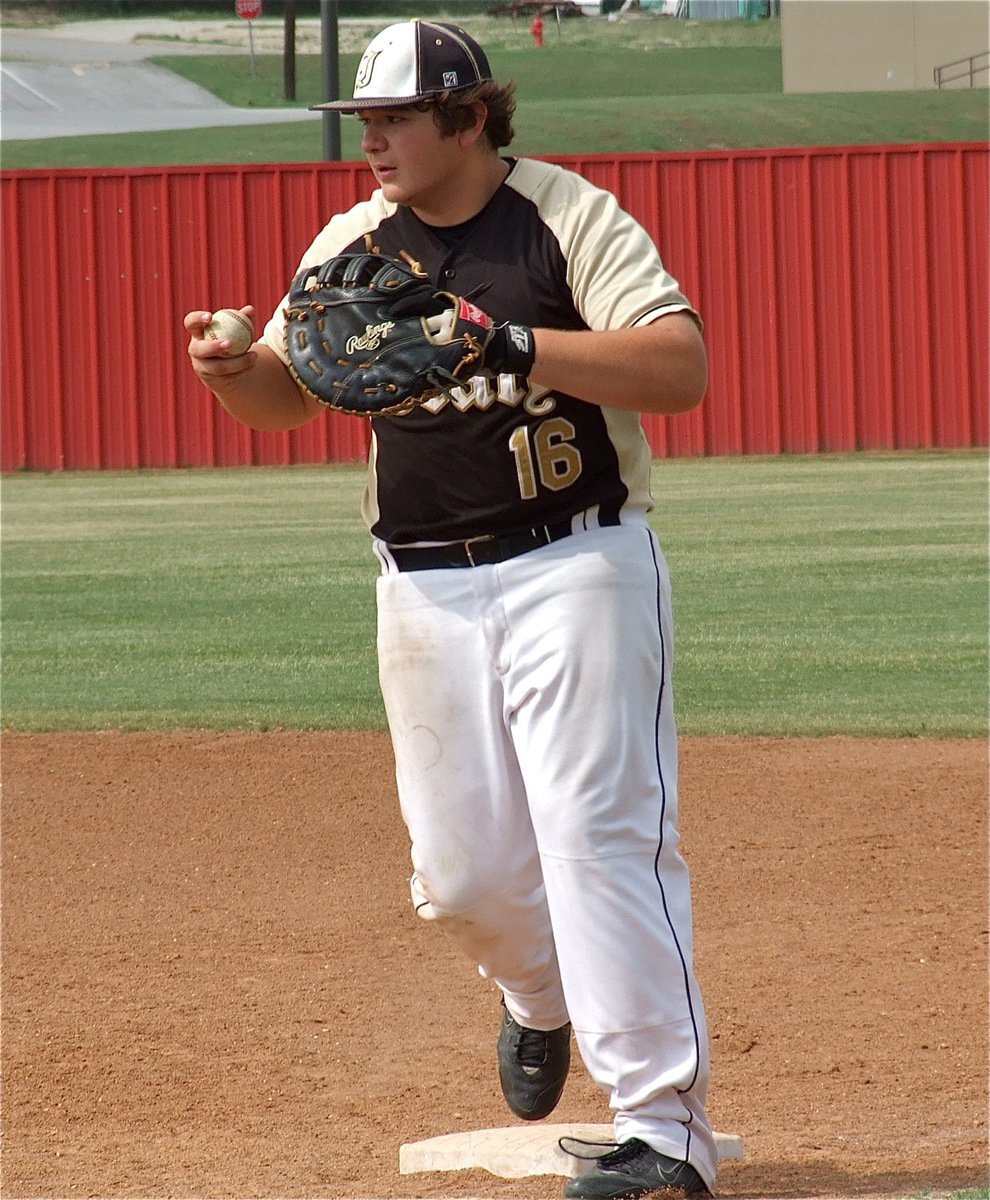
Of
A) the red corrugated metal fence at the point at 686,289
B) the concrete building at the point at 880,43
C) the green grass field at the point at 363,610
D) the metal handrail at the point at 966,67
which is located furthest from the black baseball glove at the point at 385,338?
the metal handrail at the point at 966,67

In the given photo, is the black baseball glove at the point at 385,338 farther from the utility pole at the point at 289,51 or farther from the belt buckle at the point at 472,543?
the utility pole at the point at 289,51

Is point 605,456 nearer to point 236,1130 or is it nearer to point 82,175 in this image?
point 236,1130

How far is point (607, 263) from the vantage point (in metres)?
2.91

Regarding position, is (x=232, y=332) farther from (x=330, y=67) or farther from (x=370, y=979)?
(x=330, y=67)

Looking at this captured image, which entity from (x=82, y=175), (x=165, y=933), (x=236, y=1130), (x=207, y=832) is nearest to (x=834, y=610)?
(x=207, y=832)

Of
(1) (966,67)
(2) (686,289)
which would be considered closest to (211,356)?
(2) (686,289)

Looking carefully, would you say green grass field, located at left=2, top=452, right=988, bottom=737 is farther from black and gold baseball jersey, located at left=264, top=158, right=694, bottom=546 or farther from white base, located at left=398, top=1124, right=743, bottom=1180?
black and gold baseball jersey, located at left=264, top=158, right=694, bottom=546

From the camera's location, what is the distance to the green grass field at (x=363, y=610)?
7516 mm

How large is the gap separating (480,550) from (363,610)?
22.8 feet

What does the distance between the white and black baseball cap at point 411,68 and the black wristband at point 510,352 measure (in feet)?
1.56

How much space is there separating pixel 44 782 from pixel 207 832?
0.95 m

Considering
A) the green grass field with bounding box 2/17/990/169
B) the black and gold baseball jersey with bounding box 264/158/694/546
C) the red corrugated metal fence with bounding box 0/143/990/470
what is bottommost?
the black and gold baseball jersey with bounding box 264/158/694/546

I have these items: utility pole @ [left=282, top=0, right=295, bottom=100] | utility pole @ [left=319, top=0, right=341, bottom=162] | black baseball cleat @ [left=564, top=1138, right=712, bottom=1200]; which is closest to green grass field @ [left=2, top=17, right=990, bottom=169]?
utility pole @ [left=282, top=0, right=295, bottom=100]

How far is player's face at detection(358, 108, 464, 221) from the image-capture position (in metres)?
2.99
